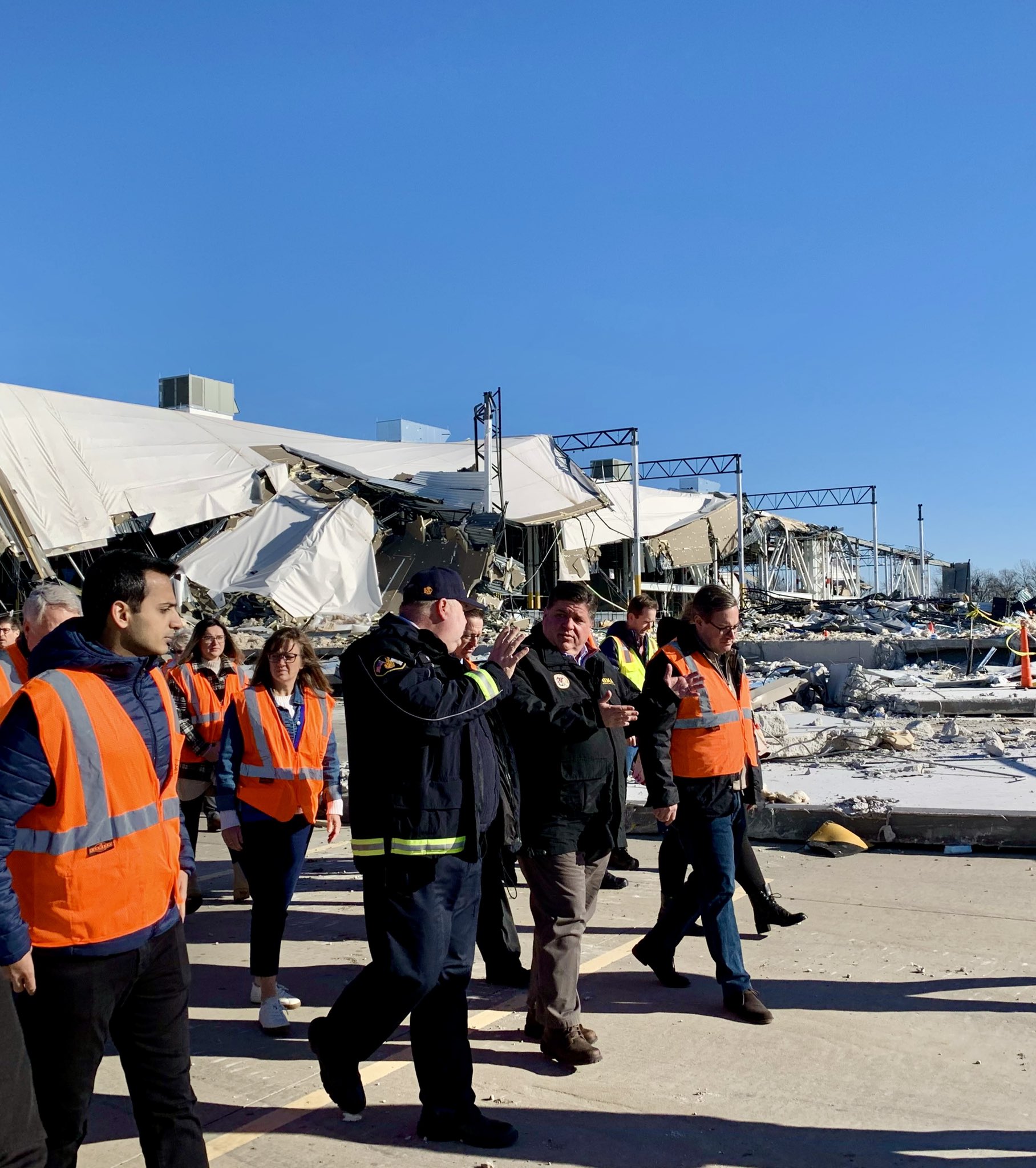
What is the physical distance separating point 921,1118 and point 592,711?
6.19ft

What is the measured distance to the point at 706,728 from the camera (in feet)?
16.7

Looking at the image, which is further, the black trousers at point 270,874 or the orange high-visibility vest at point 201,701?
the orange high-visibility vest at point 201,701

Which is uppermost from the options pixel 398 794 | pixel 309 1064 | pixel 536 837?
pixel 398 794

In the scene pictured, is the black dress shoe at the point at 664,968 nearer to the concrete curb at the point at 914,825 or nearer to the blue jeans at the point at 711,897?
the blue jeans at the point at 711,897

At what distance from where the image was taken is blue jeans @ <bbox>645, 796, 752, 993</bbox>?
4719mm

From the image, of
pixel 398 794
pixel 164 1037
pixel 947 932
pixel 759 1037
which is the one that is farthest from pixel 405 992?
pixel 947 932

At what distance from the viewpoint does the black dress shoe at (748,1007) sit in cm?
458

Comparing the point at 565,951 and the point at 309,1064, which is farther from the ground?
the point at 565,951

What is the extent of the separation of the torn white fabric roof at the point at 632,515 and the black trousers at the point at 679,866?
123 feet

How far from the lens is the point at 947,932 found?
5.71 m

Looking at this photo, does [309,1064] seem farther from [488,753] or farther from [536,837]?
[488,753]

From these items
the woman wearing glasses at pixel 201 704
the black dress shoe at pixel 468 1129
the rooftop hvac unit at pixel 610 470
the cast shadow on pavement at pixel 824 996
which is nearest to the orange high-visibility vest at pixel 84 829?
the black dress shoe at pixel 468 1129

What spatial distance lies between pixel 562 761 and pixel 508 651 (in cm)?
85

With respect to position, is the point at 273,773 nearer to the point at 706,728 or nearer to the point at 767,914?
the point at 706,728
